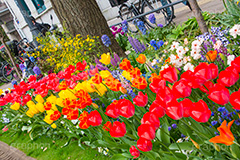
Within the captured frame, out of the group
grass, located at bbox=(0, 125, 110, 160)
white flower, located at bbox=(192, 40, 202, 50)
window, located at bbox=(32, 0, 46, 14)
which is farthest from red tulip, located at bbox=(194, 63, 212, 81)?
window, located at bbox=(32, 0, 46, 14)

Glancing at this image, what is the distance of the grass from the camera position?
8.41 feet

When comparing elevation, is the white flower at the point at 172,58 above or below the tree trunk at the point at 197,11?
below

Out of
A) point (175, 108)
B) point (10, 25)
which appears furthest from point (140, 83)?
point (10, 25)

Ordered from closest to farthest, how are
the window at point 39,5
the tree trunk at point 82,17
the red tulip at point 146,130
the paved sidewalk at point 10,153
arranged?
the red tulip at point 146,130 → the paved sidewalk at point 10,153 → the tree trunk at point 82,17 → the window at point 39,5

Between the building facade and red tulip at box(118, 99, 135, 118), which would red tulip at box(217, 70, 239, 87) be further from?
the building facade

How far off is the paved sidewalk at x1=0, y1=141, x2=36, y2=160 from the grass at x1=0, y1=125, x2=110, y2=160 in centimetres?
6

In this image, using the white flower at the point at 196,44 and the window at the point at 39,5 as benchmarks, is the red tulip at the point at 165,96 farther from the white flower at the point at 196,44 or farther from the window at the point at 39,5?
the window at the point at 39,5

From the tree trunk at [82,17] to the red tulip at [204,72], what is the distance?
328cm

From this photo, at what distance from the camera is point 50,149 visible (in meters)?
3.12

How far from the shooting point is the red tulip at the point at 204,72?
3.95 feet

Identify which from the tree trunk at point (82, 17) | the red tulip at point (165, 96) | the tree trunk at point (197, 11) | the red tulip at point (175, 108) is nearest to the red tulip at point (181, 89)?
the red tulip at point (165, 96)

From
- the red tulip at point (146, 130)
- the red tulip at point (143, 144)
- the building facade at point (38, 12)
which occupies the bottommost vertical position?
the red tulip at point (143, 144)

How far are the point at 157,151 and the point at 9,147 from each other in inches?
128

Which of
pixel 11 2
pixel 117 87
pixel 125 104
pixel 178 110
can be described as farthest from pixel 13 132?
pixel 11 2
